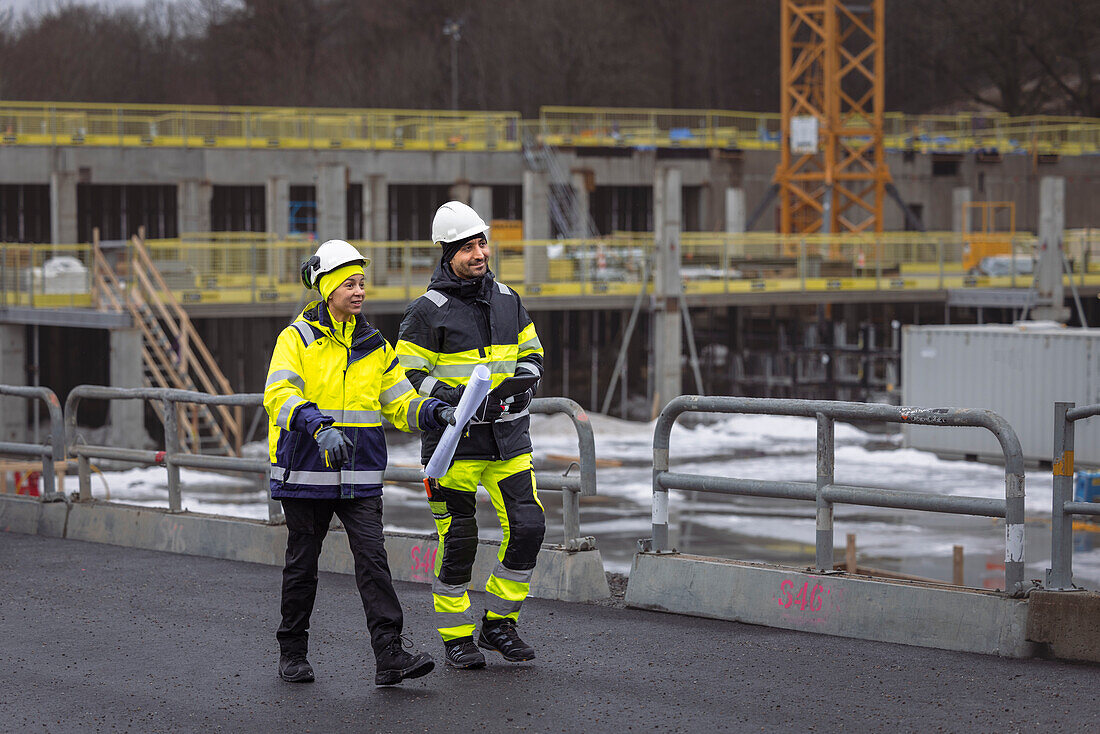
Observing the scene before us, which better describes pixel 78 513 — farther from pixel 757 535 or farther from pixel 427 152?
pixel 427 152

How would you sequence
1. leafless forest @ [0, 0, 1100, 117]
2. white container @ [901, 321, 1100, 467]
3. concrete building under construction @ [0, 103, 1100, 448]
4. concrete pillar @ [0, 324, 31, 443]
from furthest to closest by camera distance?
leafless forest @ [0, 0, 1100, 117] < concrete building under construction @ [0, 103, 1100, 448] < concrete pillar @ [0, 324, 31, 443] < white container @ [901, 321, 1100, 467]

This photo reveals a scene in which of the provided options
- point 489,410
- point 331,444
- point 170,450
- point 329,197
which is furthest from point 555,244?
point 331,444

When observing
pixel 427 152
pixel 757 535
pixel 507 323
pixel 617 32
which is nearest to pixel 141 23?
pixel 617 32

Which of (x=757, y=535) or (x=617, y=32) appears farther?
(x=617, y=32)

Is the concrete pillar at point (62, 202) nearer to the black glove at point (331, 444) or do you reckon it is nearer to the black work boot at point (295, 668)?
the black work boot at point (295, 668)

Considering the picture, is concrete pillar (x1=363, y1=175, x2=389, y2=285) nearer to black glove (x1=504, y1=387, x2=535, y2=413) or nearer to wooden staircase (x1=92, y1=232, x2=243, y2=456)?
wooden staircase (x1=92, y1=232, x2=243, y2=456)

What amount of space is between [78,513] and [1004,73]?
88.2 meters

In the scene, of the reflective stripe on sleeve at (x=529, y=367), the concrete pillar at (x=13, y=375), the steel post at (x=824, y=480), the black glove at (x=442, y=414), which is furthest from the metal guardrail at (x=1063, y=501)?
the concrete pillar at (x=13, y=375)

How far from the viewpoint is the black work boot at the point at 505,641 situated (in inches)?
267

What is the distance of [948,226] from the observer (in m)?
63.4

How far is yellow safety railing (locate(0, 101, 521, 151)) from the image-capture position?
49062mm

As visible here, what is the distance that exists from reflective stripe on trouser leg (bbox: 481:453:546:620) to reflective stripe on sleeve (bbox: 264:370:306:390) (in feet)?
3.04

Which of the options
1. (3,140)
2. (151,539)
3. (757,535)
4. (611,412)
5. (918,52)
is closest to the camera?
(151,539)

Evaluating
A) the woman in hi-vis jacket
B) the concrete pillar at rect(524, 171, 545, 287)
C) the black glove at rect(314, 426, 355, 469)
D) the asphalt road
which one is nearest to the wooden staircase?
the concrete pillar at rect(524, 171, 545, 287)
